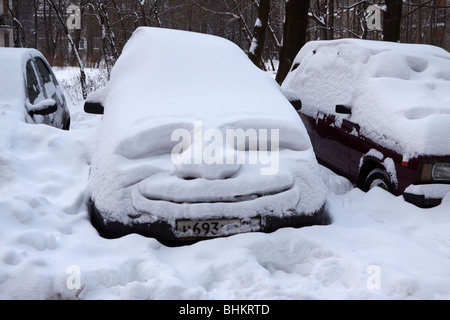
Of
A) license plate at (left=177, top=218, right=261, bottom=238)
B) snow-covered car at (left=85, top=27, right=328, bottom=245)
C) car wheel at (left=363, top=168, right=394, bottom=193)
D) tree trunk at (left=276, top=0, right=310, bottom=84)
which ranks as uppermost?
tree trunk at (left=276, top=0, right=310, bottom=84)

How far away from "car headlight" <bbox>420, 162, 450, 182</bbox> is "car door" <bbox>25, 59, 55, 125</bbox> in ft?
14.0

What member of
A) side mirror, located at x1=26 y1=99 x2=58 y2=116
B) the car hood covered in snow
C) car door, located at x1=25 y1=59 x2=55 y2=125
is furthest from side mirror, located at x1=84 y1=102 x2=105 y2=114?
car door, located at x1=25 y1=59 x2=55 y2=125

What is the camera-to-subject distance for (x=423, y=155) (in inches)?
180

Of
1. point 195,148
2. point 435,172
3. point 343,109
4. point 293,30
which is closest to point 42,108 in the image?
point 195,148

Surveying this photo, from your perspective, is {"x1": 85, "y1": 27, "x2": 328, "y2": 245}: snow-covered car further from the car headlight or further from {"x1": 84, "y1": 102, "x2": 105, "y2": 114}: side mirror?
the car headlight

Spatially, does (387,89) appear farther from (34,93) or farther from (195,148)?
(34,93)

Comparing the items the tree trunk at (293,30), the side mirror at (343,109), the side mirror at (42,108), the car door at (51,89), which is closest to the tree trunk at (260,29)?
the tree trunk at (293,30)

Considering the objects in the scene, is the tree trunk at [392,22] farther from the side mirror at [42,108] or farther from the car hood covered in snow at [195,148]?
the side mirror at [42,108]

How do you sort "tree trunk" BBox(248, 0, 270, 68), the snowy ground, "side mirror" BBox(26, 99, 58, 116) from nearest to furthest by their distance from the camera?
the snowy ground → "side mirror" BBox(26, 99, 58, 116) → "tree trunk" BBox(248, 0, 270, 68)

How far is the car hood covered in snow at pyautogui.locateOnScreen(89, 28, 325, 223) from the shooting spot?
350 centimetres

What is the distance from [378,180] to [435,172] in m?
0.67

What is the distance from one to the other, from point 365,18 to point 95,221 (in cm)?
2353

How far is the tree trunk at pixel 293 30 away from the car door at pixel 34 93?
23.8 feet
